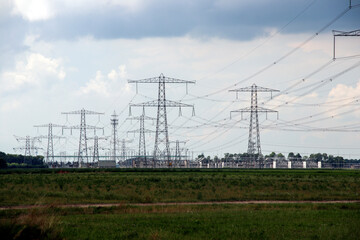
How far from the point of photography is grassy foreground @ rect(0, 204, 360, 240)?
2388 centimetres

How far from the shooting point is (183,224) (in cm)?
2888

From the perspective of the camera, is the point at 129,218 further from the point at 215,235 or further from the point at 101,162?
the point at 101,162

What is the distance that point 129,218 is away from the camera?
31.5 meters

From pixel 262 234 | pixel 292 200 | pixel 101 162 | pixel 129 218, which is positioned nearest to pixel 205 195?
pixel 292 200

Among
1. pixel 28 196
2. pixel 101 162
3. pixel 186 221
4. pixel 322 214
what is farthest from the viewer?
pixel 101 162

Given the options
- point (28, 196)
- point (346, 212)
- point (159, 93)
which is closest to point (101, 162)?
point (159, 93)

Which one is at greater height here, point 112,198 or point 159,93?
point 159,93

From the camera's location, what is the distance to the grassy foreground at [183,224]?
78.3ft

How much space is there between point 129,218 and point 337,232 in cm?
1246

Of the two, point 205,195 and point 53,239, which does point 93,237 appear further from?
point 205,195

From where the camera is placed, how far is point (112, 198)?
4894cm

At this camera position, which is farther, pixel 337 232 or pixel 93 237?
pixel 337 232

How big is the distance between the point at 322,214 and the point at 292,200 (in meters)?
14.6

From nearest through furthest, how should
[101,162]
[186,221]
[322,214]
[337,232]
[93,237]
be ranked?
[93,237]
[337,232]
[186,221]
[322,214]
[101,162]
